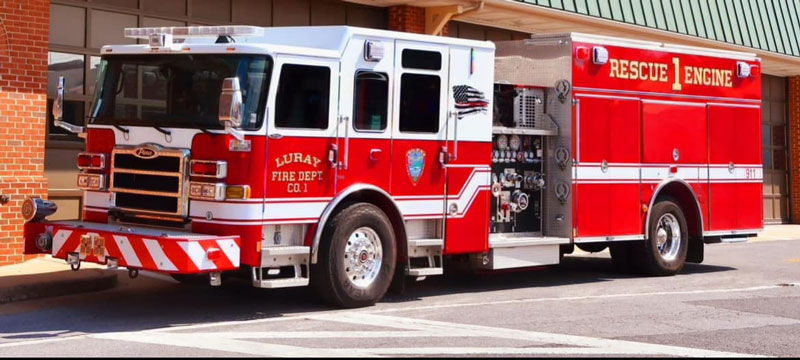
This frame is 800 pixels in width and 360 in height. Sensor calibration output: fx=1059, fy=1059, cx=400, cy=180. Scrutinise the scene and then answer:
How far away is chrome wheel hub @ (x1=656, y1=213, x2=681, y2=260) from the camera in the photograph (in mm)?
14000

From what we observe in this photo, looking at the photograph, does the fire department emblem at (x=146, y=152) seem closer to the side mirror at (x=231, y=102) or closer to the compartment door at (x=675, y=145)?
the side mirror at (x=231, y=102)

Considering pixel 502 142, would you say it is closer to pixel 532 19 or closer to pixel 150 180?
pixel 150 180

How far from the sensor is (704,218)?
47.1 ft

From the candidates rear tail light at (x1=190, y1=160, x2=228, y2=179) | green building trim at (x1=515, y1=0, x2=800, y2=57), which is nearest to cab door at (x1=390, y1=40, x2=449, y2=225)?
rear tail light at (x1=190, y1=160, x2=228, y2=179)

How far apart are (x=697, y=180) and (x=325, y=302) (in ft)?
20.7

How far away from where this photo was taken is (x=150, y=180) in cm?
991

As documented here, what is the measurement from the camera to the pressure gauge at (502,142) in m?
12.2

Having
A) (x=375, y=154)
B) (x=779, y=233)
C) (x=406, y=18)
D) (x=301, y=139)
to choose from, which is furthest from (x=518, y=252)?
(x=779, y=233)

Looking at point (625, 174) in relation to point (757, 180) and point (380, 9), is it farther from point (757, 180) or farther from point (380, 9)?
point (380, 9)

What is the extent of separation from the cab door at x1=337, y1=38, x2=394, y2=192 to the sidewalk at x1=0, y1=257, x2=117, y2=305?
3.29 m

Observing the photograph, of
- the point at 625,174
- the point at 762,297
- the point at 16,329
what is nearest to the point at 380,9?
the point at 625,174

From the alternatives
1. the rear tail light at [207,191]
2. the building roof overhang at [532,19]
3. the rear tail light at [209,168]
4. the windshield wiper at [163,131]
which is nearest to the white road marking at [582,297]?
the rear tail light at [207,191]

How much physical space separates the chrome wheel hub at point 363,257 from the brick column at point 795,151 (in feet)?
67.2

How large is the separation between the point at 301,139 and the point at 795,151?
21.5m
